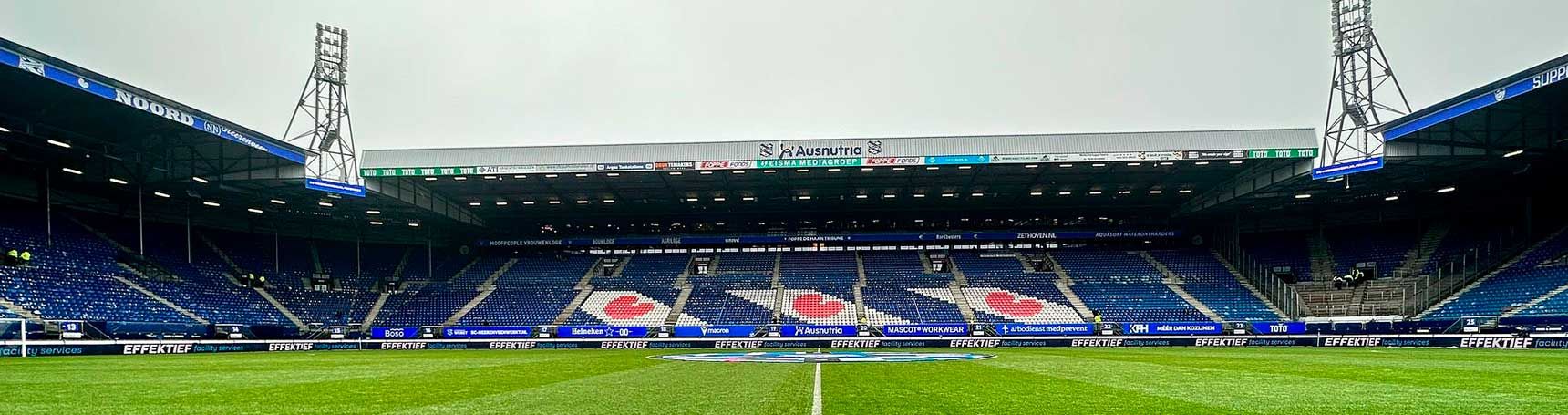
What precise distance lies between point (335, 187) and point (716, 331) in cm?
1582

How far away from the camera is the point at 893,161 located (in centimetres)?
3588

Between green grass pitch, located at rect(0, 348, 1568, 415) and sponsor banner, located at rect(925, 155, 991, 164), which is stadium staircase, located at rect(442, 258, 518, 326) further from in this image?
green grass pitch, located at rect(0, 348, 1568, 415)

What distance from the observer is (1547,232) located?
38.8 meters

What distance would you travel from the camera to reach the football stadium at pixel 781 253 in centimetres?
2306

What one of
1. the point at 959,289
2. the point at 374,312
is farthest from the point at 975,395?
the point at 374,312

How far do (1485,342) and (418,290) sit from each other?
44992 millimetres

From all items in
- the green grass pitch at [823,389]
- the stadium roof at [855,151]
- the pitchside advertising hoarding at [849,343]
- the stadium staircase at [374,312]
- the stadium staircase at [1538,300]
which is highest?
the stadium roof at [855,151]

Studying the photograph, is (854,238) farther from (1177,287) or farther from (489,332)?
(489,332)

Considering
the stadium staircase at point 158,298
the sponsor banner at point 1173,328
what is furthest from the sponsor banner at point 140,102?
the sponsor banner at point 1173,328

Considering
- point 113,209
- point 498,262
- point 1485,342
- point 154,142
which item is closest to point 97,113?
point 154,142

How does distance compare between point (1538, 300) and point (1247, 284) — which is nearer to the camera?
point (1538, 300)

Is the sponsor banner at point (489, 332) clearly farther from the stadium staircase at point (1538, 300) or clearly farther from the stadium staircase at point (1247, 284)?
the stadium staircase at point (1538, 300)

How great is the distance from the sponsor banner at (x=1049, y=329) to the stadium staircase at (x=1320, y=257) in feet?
41.8

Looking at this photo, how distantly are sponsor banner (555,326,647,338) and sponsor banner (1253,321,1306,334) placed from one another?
81.9 ft
